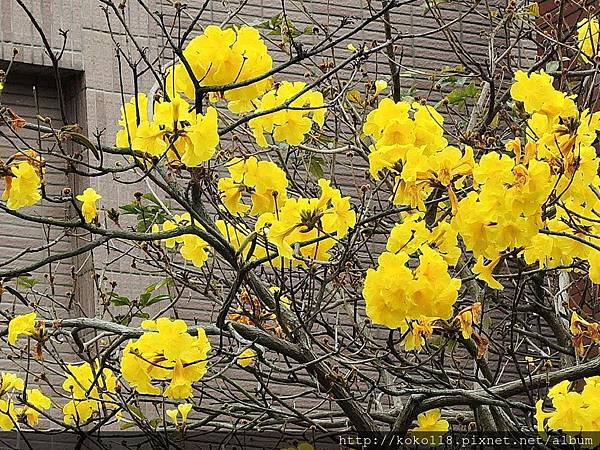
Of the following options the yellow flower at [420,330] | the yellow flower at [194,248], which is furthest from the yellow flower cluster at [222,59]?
the yellow flower at [194,248]

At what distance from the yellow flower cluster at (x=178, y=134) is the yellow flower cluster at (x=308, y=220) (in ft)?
0.78

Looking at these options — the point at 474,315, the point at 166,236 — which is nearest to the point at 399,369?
the point at 474,315

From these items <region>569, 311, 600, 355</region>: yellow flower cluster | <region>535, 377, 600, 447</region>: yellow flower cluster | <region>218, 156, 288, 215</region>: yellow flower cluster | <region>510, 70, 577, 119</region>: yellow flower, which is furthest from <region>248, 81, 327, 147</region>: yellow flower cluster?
<region>535, 377, 600, 447</region>: yellow flower cluster

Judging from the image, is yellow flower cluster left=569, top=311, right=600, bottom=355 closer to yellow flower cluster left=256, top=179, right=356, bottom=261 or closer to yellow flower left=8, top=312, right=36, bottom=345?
yellow flower cluster left=256, top=179, right=356, bottom=261

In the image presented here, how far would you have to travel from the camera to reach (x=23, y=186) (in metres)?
2.81

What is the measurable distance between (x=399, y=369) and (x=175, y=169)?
956mm

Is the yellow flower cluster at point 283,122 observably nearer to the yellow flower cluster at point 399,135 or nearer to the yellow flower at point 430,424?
the yellow flower cluster at point 399,135

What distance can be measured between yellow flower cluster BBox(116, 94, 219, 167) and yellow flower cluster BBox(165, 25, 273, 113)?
0.28ft

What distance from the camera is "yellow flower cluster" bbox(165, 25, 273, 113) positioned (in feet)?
8.87

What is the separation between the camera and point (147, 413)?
Result: 563cm

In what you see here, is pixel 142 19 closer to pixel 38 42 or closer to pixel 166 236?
pixel 38 42

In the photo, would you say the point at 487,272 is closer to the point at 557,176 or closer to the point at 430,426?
the point at 557,176

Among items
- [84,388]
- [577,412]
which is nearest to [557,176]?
[577,412]

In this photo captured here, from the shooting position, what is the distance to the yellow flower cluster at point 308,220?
2.75m
